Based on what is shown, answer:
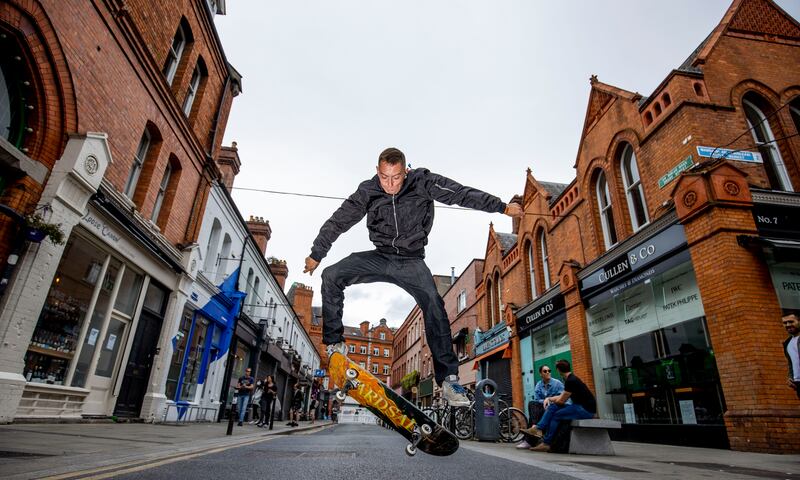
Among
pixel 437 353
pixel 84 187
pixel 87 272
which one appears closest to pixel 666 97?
pixel 437 353

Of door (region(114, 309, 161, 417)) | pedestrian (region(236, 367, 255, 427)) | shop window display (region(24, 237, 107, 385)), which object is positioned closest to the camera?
shop window display (region(24, 237, 107, 385))

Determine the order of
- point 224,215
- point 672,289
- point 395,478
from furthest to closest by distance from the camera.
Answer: point 224,215, point 672,289, point 395,478

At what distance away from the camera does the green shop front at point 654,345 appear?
324 inches

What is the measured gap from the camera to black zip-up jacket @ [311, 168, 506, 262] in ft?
12.0

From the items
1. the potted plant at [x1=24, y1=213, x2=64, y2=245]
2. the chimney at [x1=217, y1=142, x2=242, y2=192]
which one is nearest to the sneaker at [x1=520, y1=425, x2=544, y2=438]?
the potted plant at [x1=24, y1=213, x2=64, y2=245]

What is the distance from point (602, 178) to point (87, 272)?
13.6m

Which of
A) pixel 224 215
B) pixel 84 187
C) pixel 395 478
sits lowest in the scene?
pixel 395 478

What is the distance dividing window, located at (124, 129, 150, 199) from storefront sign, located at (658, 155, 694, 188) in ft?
40.1

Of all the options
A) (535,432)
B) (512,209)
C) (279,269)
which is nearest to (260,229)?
(279,269)

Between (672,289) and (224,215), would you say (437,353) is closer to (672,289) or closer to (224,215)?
(672,289)

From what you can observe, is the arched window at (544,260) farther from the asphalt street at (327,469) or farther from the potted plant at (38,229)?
the potted plant at (38,229)

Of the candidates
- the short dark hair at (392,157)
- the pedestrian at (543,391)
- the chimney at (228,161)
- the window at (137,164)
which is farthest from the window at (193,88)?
the pedestrian at (543,391)

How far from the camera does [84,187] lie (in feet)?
Answer: 23.6

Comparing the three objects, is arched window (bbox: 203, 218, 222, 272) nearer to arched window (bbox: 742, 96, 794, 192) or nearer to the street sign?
the street sign
